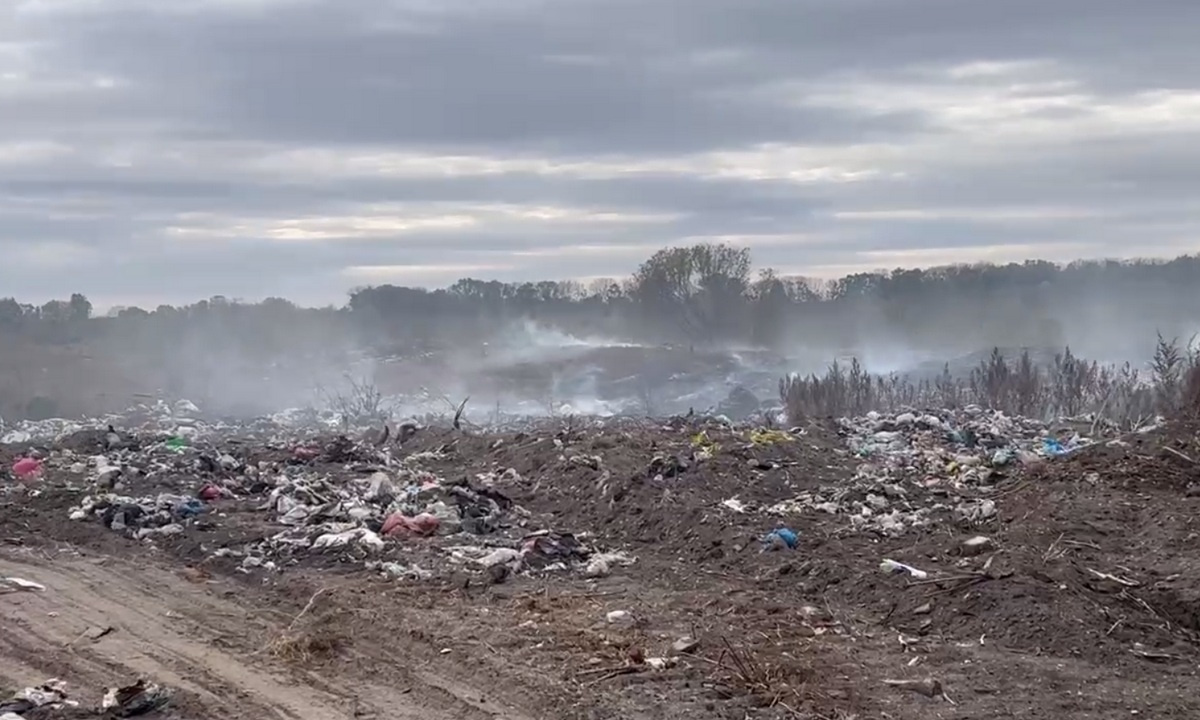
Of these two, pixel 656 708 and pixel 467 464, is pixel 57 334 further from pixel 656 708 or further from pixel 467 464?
pixel 656 708

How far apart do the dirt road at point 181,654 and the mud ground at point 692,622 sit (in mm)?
20

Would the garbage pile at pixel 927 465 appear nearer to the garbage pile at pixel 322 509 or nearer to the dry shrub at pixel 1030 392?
the dry shrub at pixel 1030 392

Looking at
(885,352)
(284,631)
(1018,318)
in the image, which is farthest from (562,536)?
(1018,318)

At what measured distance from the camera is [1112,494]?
8.95 meters

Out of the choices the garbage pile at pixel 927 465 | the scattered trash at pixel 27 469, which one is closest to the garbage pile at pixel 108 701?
the garbage pile at pixel 927 465

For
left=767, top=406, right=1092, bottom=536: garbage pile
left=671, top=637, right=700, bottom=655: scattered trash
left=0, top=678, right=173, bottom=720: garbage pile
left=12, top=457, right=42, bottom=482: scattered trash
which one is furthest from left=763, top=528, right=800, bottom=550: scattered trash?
left=12, top=457, right=42, bottom=482: scattered trash

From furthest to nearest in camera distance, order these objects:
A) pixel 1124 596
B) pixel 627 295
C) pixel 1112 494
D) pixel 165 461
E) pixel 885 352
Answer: pixel 627 295
pixel 885 352
pixel 165 461
pixel 1112 494
pixel 1124 596

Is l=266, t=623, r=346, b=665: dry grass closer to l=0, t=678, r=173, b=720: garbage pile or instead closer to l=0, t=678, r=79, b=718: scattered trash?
l=0, t=678, r=173, b=720: garbage pile

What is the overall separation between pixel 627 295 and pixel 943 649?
136 ft

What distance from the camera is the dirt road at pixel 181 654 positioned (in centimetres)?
546

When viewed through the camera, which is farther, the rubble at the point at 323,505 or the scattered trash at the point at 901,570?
the rubble at the point at 323,505

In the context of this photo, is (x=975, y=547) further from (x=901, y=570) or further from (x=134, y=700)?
(x=134, y=700)

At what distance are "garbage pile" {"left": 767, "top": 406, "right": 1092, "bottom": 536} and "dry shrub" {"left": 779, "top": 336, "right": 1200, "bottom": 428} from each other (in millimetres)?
1409

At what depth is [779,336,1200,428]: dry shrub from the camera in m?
16.2
